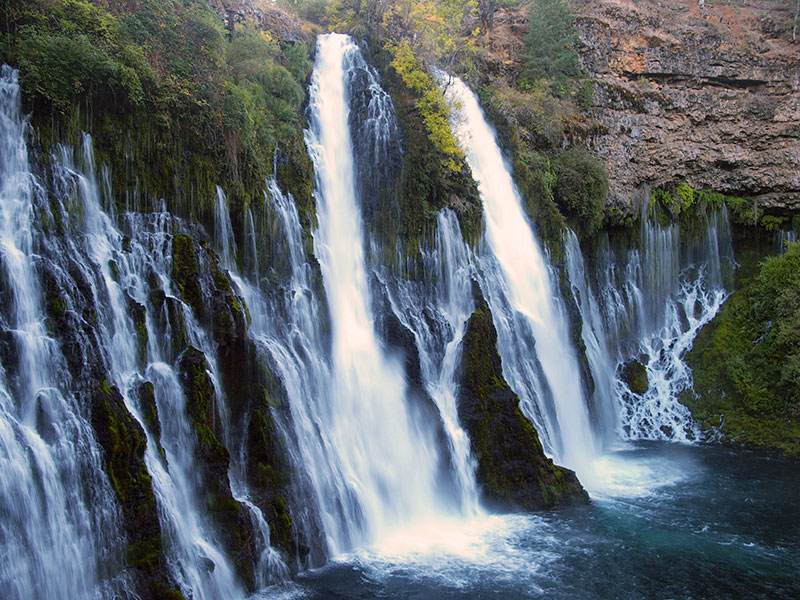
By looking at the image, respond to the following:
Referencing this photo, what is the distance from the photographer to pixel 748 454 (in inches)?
804

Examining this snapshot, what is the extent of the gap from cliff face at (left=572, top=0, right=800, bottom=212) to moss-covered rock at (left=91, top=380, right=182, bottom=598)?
20.9m

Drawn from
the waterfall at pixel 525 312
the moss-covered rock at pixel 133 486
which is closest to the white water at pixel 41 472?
the moss-covered rock at pixel 133 486

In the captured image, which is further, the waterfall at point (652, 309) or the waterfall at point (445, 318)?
the waterfall at point (652, 309)

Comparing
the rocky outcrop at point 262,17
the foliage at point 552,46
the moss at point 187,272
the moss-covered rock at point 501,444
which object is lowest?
the moss-covered rock at point 501,444

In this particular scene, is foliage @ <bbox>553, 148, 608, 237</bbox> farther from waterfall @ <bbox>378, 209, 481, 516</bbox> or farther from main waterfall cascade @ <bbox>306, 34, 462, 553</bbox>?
main waterfall cascade @ <bbox>306, 34, 462, 553</bbox>

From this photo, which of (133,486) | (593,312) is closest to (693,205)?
(593,312)

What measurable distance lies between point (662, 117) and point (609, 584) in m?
21.0

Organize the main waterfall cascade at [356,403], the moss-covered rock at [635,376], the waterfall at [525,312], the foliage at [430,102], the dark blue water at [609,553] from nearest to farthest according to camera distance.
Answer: the dark blue water at [609,553]
the main waterfall cascade at [356,403]
the waterfall at [525,312]
the foliage at [430,102]
the moss-covered rock at [635,376]

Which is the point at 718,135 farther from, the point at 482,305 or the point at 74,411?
the point at 74,411

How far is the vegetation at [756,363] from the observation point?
21375 millimetres

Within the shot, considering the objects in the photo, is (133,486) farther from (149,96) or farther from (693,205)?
(693,205)

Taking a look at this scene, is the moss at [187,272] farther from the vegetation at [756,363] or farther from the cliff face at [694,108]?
the cliff face at [694,108]

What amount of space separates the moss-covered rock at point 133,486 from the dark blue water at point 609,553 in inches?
93.4

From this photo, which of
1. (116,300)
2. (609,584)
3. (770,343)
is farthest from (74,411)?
(770,343)
